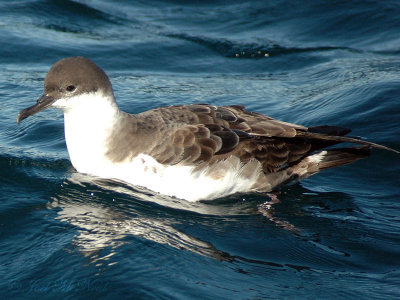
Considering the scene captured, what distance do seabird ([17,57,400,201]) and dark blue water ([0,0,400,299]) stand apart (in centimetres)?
21

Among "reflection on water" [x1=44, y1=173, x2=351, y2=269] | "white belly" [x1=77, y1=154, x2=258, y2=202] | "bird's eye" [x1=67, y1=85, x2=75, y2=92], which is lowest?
"reflection on water" [x1=44, y1=173, x2=351, y2=269]

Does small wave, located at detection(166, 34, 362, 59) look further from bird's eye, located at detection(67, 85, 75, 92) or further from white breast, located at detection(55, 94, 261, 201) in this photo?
bird's eye, located at detection(67, 85, 75, 92)

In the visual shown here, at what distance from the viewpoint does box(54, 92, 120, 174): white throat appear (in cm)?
663

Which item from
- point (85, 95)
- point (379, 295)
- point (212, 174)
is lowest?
point (379, 295)

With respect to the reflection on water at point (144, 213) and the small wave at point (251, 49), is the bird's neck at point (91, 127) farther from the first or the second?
the small wave at point (251, 49)

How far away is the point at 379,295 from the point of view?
512cm

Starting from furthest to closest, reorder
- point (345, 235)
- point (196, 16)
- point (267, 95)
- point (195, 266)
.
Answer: point (196, 16) → point (267, 95) → point (345, 235) → point (195, 266)

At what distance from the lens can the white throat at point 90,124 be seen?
6629 millimetres

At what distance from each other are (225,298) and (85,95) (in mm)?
2739

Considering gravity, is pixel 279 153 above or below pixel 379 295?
above

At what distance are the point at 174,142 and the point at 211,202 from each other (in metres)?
0.76

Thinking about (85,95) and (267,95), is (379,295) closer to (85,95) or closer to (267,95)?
(85,95)

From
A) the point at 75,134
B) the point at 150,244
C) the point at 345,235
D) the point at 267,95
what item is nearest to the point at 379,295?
the point at 345,235

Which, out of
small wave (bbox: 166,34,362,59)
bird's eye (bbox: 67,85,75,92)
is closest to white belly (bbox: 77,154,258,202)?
bird's eye (bbox: 67,85,75,92)
